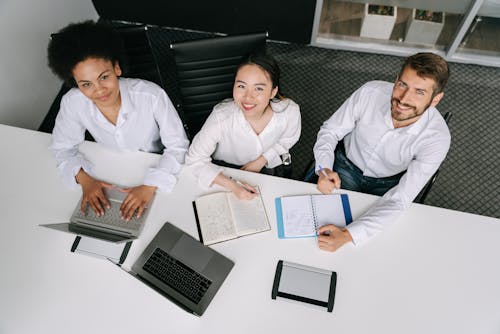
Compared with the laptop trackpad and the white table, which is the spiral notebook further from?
the laptop trackpad

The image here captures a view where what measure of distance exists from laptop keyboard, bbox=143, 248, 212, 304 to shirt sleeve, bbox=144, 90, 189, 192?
30cm

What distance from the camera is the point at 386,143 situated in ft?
5.95

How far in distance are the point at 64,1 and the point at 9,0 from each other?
550 millimetres

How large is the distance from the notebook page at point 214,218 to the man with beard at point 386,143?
0.37 m

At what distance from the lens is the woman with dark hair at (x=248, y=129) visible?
1.63m

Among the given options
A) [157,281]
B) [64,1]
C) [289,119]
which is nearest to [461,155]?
[289,119]

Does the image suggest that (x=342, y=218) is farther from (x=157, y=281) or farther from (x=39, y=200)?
(x=39, y=200)

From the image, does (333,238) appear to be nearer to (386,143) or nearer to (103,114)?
(386,143)

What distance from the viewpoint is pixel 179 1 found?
9.73 feet

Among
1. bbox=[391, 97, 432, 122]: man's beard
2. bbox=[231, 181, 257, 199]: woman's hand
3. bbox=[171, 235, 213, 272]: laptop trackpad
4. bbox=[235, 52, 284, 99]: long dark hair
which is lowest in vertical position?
bbox=[171, 235, 213, 272]: laptop trackpad

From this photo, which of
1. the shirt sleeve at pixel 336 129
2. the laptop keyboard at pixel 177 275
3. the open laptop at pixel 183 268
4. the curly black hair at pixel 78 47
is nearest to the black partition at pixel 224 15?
the shirt sleeve at pixel 336 129

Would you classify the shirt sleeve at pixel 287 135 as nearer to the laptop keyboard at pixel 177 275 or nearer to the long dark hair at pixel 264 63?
the long dark hair at pixel 264 63

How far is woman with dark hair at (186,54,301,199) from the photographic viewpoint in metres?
1.63

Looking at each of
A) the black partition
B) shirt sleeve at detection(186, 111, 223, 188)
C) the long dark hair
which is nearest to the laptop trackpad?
shirt sleeve at detection(186, 111, 223, 188)
